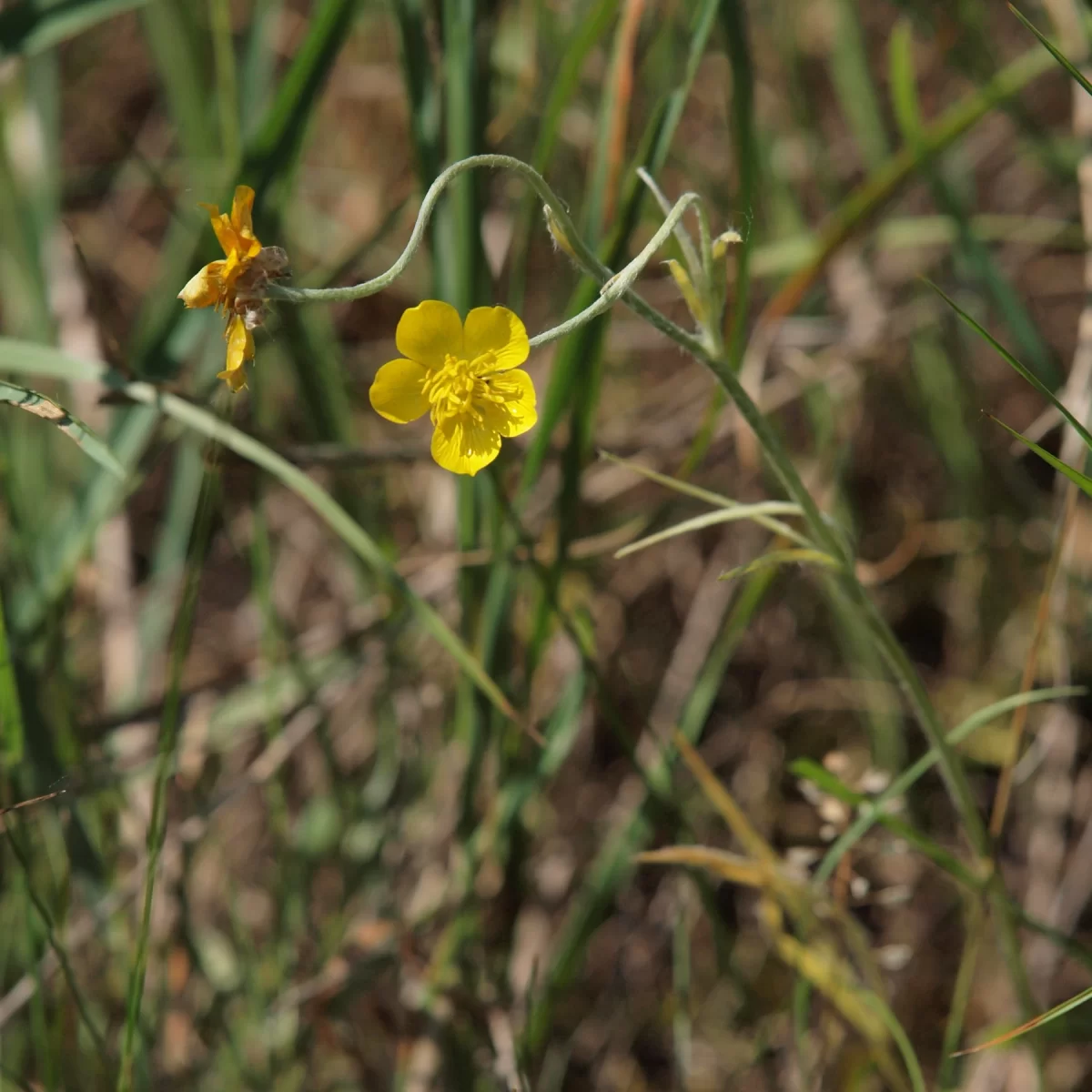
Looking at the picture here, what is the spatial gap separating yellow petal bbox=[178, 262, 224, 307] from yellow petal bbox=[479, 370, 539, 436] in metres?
0.25

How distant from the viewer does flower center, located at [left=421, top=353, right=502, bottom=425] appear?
968mm

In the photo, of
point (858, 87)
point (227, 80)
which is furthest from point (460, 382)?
point (858, 87)

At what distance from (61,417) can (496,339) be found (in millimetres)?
435

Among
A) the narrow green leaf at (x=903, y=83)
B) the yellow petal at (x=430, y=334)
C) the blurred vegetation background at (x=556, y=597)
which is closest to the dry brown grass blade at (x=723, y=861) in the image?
→ the blurred vegetation background at (x=556, y=597)

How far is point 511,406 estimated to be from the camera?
991mm

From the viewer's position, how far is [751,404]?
37.0 inches

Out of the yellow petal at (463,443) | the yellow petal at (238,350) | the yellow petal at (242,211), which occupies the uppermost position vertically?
the yellow petal at (242,211)

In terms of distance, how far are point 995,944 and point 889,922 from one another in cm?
19

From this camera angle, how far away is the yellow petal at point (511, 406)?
3.17 feet

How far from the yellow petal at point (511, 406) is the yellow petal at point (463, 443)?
1cm

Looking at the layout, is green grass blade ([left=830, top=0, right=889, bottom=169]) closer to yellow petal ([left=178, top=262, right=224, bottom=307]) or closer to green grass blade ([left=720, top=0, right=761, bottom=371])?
green grass blade ([left=720, top=0, right=761, bottom=371])

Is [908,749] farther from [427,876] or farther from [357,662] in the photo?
[357,662]

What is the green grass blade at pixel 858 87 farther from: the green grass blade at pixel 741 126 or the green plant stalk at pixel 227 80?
the green plant stalk at pixel 227 80

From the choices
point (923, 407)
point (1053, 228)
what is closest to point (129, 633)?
point (923, 407)
